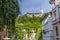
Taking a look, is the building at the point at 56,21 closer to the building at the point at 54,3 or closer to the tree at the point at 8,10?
the building at the point at 54,3

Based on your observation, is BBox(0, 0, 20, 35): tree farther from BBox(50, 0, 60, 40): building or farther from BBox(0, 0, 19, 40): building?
BBox(50, 0, 60, 40): building

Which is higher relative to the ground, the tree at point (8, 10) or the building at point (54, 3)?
the building at point (54, 3)

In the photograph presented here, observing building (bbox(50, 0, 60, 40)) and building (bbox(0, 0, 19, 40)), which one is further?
building (bbox(50, 0, 60, 40))

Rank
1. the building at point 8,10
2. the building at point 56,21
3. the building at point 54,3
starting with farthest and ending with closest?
the building at point 54,3 → the building at point 56,21 → the building at point 8,10

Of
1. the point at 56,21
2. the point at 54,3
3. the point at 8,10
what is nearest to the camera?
the point at 8,10

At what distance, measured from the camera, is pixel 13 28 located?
10.0 meters

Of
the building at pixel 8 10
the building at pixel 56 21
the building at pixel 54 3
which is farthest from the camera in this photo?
the building at pixel 54 3

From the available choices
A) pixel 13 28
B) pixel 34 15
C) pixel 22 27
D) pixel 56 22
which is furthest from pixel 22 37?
pixel 13 28

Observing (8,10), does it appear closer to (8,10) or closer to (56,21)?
(8,10)

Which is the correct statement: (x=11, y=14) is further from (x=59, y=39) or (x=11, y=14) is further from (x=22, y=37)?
(x=22, y=37)

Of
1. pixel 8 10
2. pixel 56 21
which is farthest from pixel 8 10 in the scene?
pixel 56 21

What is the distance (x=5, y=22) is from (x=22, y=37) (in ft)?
145

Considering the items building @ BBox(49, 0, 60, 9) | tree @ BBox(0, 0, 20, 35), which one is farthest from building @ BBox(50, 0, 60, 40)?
tree @ BBox(0, 0, 20, 35)

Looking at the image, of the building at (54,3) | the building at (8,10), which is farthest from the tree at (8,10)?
the building at (54,3)
